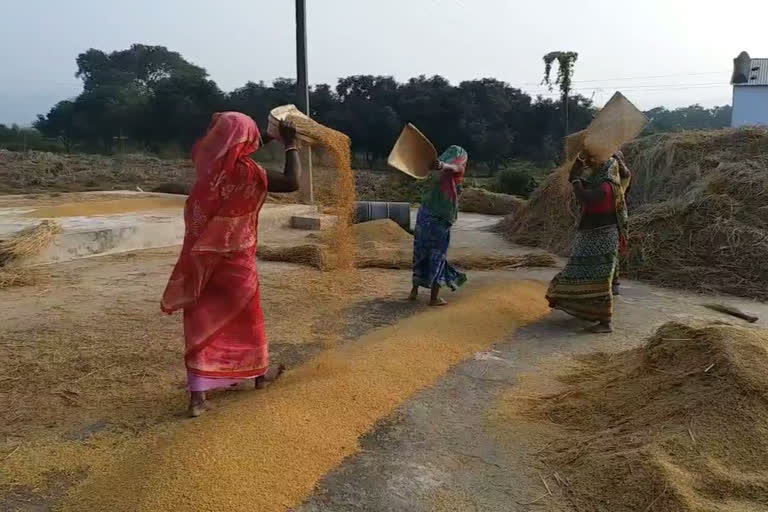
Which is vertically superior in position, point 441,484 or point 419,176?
point 419,176

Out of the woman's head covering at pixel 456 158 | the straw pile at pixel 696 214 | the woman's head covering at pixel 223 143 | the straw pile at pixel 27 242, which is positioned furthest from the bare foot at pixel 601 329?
the straw pile at pixel 27 242

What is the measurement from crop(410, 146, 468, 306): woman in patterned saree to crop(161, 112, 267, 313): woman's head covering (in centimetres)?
265

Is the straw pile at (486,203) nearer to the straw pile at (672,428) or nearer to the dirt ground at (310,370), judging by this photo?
the dirt ground at (310,370)

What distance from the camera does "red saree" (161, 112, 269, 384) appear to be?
3.19 m

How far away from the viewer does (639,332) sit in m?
5.21

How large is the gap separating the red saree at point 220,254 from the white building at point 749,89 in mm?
31220

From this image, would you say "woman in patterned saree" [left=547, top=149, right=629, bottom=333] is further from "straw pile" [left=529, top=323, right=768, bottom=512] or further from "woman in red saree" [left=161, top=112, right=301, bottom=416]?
"woman in red saree" [left=161, top=112, right=301, bottom=416]

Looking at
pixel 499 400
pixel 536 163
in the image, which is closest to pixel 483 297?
pixel 499 400

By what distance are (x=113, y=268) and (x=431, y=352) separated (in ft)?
13.9

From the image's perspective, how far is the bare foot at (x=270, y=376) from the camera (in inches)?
144

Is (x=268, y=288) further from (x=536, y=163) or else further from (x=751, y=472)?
(x=536, y=163)

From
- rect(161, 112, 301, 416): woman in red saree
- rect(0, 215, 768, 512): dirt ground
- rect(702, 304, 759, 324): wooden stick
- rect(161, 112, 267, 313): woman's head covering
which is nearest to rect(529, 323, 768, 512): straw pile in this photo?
rect(0, 215, 768, 512): dirt ground

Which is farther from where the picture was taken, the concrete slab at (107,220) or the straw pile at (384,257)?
the straw pile at (384,257)

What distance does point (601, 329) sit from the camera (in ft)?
17.0
